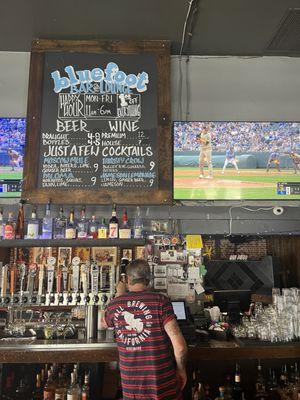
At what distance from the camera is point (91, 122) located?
3654mm

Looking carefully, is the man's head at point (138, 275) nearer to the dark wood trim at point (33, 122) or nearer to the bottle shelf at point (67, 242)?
the bottle shelf at point (67, 242)

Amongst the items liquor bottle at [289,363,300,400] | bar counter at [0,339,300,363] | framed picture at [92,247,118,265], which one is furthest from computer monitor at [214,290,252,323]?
framed picture at [92,247,118,265]

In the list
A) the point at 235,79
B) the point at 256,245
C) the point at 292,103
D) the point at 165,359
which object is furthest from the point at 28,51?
the point at 256,245

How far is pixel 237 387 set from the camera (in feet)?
11.3

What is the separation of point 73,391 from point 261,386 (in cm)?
164

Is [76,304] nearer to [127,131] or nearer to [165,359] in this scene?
[165,359]

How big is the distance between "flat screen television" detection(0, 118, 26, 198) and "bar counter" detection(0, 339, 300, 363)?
53.8 inches

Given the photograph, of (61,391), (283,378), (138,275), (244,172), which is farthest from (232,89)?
(61,391)

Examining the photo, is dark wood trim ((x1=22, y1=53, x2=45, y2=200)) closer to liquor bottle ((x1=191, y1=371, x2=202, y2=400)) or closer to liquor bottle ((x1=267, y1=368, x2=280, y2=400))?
liquor bottle ((x1=191, y1=371, x2=202, y2=400))

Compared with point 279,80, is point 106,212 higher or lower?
lower

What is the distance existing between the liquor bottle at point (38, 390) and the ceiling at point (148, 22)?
124 inches

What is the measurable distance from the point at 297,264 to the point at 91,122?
134 inches

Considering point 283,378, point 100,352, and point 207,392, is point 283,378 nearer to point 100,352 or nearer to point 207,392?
point 207,392

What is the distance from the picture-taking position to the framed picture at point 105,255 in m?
4.12
